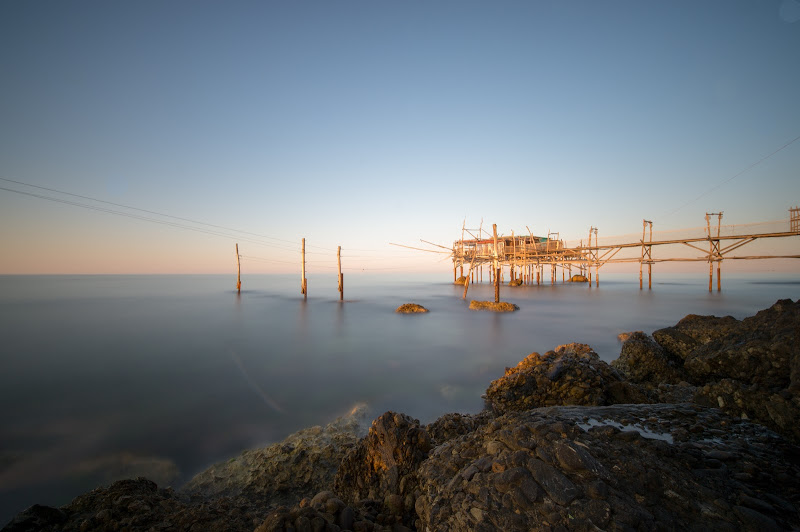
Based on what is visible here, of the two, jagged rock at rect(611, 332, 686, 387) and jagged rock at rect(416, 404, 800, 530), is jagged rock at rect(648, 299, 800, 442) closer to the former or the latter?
jagged rock at rect(611, 332, 686, 387)

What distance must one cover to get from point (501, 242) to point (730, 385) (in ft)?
133

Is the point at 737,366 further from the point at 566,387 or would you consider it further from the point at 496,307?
the point at 496,307

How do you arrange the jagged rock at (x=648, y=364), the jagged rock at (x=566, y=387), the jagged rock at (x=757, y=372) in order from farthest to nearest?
the jagged rock at (x=648, y=364), the jagged rock at (x=566, y=387), the jagged rock at (x=757, y=372)

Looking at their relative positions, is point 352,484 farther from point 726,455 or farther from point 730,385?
point 730,385

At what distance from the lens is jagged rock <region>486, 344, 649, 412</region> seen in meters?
5.78

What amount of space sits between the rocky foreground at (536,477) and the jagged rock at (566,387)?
60.1 inches

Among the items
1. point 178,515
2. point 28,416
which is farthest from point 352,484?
point 28,416

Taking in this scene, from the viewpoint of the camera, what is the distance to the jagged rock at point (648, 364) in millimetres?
7516

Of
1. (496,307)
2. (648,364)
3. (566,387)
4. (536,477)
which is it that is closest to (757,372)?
(566,387)

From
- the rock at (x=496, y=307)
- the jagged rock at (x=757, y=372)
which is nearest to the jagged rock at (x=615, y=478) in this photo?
the jagged rock at (x=757, y=372)

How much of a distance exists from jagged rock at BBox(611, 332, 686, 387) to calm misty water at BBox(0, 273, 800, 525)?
3765 mm

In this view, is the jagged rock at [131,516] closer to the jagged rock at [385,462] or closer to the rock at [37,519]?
the rock at [37,519]

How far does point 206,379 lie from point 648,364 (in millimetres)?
13180

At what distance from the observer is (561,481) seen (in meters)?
2.10
